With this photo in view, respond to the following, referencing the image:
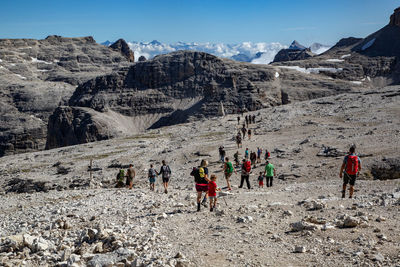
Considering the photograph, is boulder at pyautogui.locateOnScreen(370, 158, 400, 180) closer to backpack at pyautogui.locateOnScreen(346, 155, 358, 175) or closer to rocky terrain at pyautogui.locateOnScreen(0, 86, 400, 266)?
rocky terrain at pyautogui.locateOnScreen(0, 86, 400, 266)

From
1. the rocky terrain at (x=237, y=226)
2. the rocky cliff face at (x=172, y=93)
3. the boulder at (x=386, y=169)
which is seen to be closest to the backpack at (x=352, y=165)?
the rocky terrain at (x=237, y=226)

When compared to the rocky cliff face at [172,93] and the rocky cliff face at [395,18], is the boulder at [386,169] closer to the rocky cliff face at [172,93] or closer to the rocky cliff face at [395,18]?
the rocky cliff face at [172,93]

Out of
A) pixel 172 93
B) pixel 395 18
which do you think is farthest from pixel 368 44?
pixel 172 93

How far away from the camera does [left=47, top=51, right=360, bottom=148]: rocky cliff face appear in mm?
113312

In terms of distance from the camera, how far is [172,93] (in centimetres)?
13088

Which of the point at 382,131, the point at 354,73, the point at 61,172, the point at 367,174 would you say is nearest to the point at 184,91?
the point at 354,73

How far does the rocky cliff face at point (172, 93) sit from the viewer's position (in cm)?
11331

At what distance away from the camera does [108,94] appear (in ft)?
430

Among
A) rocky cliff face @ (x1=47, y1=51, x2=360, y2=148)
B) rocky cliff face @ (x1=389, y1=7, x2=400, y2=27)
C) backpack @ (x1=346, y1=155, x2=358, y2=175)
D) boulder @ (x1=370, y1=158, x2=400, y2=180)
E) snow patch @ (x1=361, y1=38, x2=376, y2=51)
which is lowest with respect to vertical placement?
boulder @ (x1=370, y1=158, x2=400, y2=180)

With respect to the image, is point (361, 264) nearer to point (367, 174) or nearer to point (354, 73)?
point (367, 174)

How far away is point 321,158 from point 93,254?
2513cm

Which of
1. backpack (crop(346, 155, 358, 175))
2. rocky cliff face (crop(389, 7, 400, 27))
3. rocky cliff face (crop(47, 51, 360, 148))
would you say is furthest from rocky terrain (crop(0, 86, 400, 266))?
rocky cliff face (crop(389, 7, 400, 27))

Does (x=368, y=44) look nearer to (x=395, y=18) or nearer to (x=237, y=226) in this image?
(x=395, y=18)

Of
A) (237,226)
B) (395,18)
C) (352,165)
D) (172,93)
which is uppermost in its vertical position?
(395,18)
